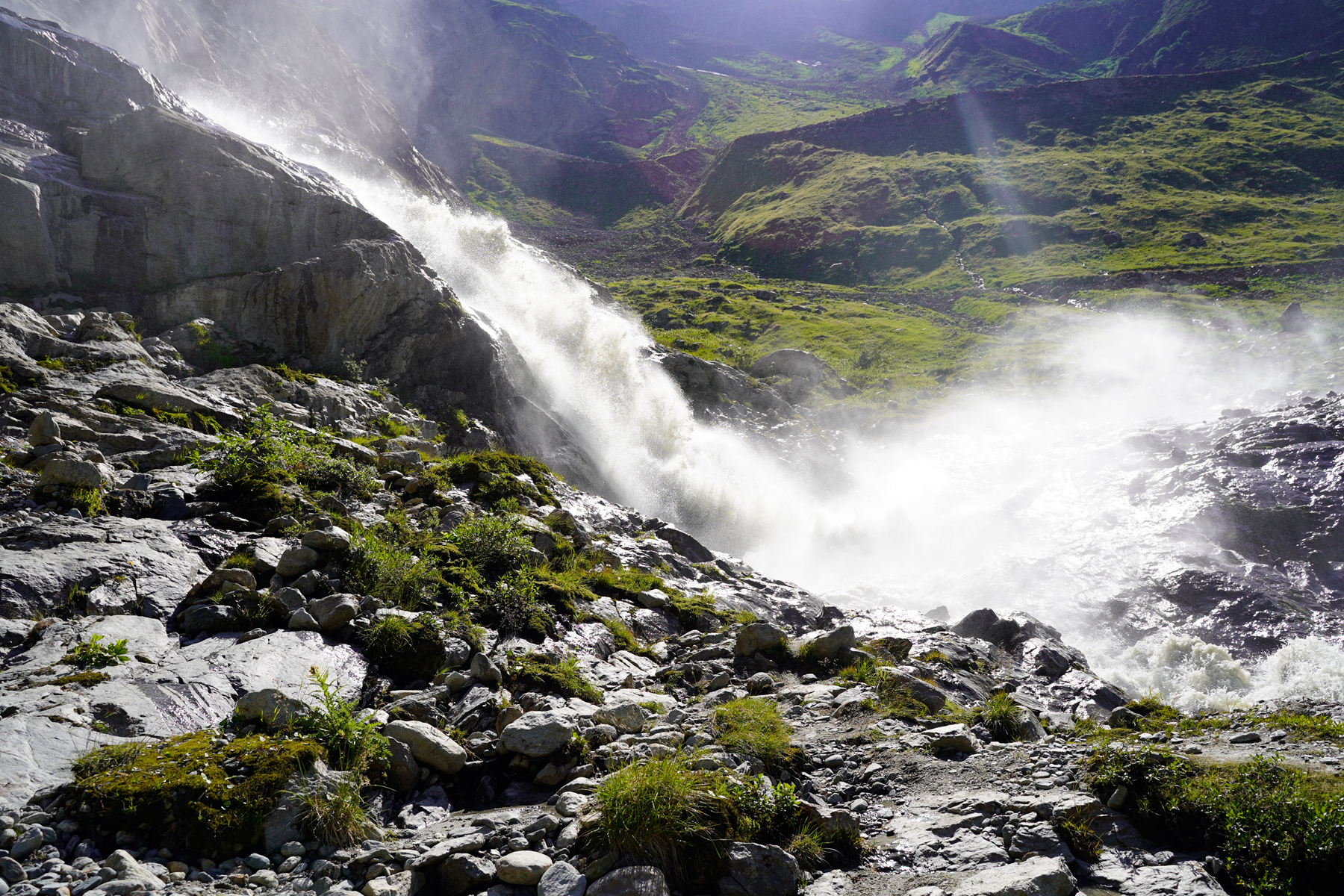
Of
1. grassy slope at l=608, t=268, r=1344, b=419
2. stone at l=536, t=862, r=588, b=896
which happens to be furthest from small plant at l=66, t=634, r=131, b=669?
grassy slope at l=608, t=268, r=1344, b=419

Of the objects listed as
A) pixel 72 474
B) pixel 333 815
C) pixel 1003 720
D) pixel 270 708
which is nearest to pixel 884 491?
pixel 1003 720

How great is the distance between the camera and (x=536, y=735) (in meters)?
6.57

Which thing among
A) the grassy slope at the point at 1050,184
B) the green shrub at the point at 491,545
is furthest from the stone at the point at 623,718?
the grassy slope at the point at 1050,184

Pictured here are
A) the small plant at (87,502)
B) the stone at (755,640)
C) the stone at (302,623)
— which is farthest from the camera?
the stone at (755,640)

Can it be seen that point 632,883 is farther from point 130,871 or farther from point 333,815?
point 130,871

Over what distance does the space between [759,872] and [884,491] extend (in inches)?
1585

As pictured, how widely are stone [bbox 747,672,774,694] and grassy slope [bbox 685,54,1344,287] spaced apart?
375ft

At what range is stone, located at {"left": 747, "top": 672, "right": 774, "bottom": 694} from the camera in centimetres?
996

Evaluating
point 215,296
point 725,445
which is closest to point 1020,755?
point 215,296

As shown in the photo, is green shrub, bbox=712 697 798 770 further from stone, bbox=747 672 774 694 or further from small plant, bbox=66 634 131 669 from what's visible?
small plant, bbox=66 634 131 669

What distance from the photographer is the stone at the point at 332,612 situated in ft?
26.6

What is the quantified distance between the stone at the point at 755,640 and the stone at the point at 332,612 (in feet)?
21.3

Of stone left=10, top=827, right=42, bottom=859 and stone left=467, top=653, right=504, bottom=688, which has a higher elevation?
stone left=467, top=653, right=504, bottom=688

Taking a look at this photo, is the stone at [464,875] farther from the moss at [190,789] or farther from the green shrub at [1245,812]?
the green shrub at [1245,812]
